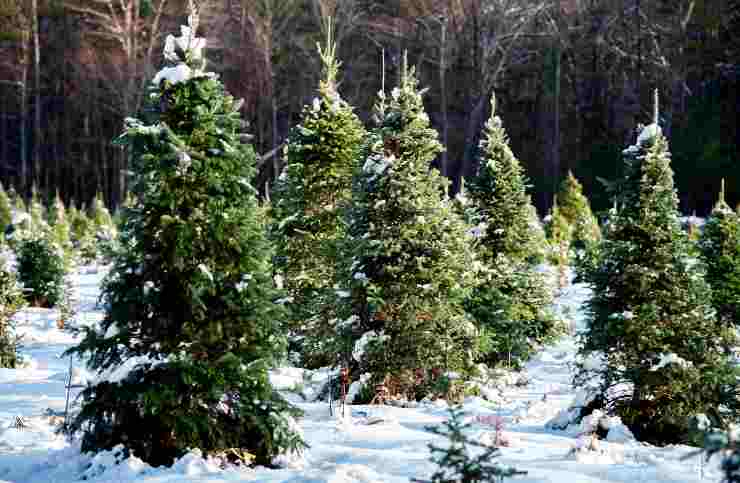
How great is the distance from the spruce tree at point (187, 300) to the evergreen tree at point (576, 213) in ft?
60.1

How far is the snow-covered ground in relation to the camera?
6.14 metres

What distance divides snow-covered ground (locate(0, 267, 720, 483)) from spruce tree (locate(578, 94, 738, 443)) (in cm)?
62

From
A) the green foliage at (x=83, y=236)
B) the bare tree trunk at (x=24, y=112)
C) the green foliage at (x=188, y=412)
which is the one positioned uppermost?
the bare tree trunk at (x=24, y=112)

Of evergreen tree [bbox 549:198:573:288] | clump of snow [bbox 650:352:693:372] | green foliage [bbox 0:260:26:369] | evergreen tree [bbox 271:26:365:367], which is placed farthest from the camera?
evergreen tree [bbox 549:198:573:288]

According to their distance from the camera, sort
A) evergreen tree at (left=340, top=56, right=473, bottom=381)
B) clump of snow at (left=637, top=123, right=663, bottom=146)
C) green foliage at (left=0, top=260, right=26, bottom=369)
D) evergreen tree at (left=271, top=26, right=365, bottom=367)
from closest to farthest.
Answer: clump of snow at (left=637, top=123, right=663, bottom=146) → evergreen tree at (left=340, top=56, right=473, bottom=381) → green foliage at (left=0, top=260, right=26, bottom=369) → evergreen tree at (left=271, top=26, right=365, bottom=367)

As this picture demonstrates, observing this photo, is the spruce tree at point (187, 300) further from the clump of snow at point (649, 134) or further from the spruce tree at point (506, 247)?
the spruce tree at point (506, 247)

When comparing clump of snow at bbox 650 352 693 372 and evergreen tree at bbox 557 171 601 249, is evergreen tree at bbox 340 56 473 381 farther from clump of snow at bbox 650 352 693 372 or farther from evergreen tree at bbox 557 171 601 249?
evergreen tree at bbox 557 171 601 249

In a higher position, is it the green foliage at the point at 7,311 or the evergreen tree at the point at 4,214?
the evergreen tree at the point at 4,214

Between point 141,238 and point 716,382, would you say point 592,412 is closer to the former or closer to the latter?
point 716,382

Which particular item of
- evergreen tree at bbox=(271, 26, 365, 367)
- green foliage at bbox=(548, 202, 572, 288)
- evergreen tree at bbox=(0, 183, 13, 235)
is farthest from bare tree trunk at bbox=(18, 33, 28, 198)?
evergreen tree at bbox=(271, 26, 365, 367)

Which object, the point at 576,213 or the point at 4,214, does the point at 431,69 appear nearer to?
the point at 576,213

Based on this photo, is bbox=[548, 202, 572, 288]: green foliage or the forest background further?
the forest background

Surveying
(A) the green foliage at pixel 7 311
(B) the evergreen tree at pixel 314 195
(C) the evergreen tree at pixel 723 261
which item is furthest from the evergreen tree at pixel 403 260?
(C) the evergreen tree at pixel 723 261

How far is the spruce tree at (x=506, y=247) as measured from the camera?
12336 mm
